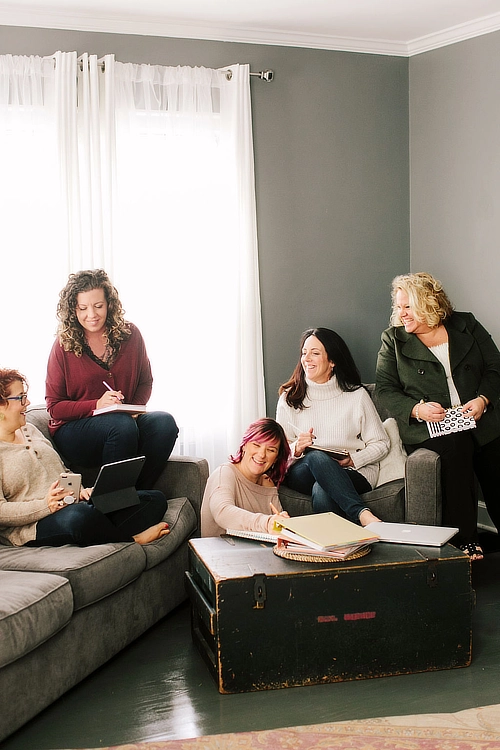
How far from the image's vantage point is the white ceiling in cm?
387

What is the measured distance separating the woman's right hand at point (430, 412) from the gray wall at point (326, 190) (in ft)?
3.50

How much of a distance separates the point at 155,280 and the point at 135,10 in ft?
4.38

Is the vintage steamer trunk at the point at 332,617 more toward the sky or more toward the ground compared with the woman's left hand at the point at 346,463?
more toward the ground

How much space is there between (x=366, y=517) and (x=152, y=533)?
2.83ft

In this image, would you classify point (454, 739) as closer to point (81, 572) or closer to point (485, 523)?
point (81, 572)

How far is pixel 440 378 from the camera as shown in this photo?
12.2ft

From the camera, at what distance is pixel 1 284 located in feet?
12.8

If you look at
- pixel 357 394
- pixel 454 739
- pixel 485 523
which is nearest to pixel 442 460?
pixel 357 394

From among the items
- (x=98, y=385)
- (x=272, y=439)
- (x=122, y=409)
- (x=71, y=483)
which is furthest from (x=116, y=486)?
(x=98, y=385)

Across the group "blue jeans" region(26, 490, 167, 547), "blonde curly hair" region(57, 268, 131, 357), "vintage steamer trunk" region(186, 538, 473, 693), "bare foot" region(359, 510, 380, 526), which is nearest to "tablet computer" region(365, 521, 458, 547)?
"vintage steamer trunk" region(186, 538, 473, 693)

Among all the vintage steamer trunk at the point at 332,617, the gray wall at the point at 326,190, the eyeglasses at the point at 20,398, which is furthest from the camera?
the gray wall at the point at 326,190

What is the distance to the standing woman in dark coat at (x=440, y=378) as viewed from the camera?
357cm

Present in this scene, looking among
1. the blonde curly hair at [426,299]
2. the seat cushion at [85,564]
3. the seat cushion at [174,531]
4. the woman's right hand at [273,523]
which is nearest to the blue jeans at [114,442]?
the seat cushion at [174,531]

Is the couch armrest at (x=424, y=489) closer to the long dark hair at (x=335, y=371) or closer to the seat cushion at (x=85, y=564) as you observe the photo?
the long dark hair at (x=335, y=371)
